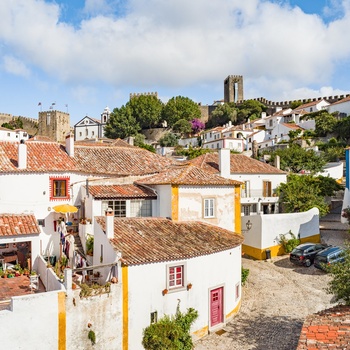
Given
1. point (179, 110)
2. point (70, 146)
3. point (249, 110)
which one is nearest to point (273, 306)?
point (70, 146)

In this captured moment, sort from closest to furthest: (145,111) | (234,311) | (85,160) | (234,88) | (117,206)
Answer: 1. (234,311)
2. (117,206)
3. (85,160)
4. (145,111)
5. (234,88)

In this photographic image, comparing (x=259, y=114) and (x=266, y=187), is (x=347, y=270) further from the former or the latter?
(x=259, y=114)

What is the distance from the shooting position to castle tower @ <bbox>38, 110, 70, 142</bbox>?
10125 centimetres

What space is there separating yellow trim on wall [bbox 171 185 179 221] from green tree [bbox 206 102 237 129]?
262ft

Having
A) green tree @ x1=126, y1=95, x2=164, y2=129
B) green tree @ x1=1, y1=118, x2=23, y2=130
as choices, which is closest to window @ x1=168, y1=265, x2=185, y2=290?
green tree @ x1=126, y1=95, x2=164, y2=129

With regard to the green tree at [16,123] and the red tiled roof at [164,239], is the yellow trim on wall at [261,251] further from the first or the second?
the green tree at [16,123]

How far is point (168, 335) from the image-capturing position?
16.1m

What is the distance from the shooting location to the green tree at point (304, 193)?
37375mm

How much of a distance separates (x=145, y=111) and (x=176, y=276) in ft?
257

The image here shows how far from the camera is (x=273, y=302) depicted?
2245 centimetres

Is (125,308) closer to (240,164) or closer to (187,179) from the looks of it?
(187,179)

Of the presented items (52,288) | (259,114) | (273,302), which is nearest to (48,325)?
(52,288)

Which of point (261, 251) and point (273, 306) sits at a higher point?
point (261, 251)

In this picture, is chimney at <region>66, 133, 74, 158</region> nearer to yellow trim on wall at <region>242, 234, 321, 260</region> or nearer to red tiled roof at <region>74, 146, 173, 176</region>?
red tiled roof at <region>74, 146, 173, 176</region>
